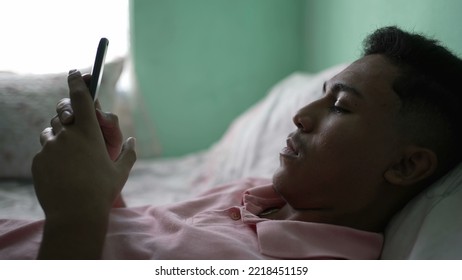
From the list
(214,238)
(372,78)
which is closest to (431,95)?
(372,78)

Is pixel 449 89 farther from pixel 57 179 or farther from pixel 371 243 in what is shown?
pixel 57 179

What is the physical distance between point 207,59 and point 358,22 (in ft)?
2.51

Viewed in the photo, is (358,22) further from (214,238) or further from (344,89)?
(214,238)

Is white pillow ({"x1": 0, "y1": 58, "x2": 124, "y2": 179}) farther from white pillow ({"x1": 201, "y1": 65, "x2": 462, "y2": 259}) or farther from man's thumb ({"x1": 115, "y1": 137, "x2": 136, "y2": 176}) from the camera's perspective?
white pillow ({"x1": 201, "y1": 65, "x2": 462, "y2": 259})

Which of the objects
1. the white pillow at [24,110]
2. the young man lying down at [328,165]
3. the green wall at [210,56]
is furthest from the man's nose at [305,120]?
the green wall at [210,56]

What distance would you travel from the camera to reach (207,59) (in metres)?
1.83

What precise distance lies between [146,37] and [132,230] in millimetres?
1184

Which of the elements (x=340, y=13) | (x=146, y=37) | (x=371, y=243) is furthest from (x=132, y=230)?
(x=146, y=37)

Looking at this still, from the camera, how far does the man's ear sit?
679mm

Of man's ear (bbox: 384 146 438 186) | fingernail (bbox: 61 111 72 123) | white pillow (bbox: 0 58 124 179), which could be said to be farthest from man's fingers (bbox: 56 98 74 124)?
man's ear (bbox: 384 146 438 186)

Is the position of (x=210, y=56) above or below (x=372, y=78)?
below

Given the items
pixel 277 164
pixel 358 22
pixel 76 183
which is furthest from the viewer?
pixel 358 22

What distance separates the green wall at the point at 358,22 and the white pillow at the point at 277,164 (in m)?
0.12

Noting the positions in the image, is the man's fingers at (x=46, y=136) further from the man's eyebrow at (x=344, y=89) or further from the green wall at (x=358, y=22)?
the green wall at (x=358, y=22)
